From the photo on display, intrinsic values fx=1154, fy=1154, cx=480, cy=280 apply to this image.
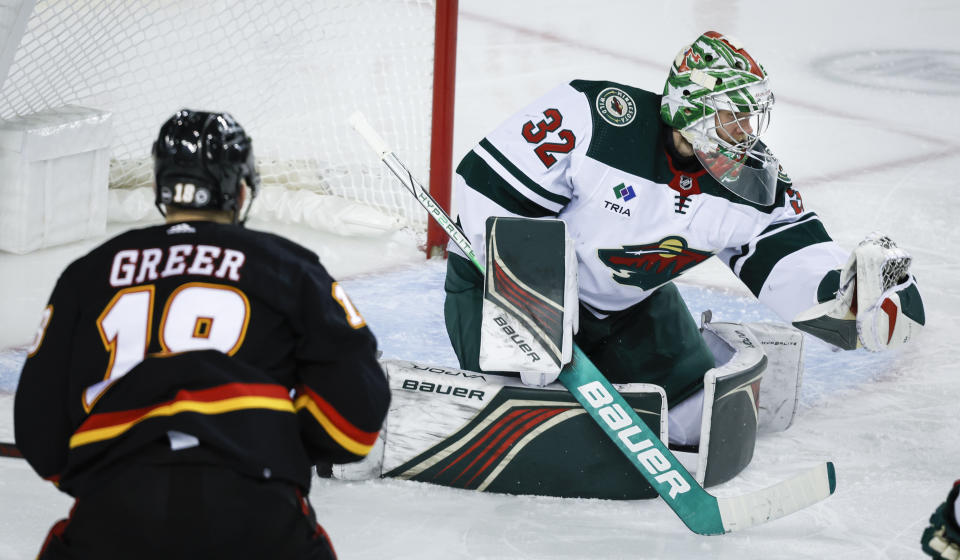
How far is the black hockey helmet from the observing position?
1359mm

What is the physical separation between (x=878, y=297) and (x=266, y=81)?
2957mm

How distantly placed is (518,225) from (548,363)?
0.90 feet

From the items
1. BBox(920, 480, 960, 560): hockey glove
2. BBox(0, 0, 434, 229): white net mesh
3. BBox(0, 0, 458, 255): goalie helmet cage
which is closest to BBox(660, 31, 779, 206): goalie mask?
BBox(920, 480, 960, 560): hockey glove

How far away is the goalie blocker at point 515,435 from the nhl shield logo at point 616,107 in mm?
548

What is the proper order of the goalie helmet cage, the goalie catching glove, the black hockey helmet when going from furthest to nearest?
1. the goalie helmet cage
2. the goalie catching glove
3. the black hockey helmet

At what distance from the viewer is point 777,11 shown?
7.19m

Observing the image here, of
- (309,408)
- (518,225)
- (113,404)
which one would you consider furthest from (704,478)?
(113,404)

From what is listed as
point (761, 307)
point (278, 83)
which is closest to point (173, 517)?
point (761, 307)

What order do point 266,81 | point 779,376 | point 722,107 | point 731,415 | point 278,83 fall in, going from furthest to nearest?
point 278,83 < point 266,81 < point 779,376 < point 731,415 < point 722,107

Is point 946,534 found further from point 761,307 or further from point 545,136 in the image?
point 761,307

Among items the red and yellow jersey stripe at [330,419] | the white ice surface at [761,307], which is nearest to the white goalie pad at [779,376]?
the white ice surface at [761,307]

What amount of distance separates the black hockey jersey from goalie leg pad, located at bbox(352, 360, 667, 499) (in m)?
0.95

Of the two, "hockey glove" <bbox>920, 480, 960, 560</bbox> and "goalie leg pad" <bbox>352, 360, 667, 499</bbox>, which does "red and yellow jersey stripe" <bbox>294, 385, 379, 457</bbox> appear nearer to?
"hockey glove" <bbox>920, 480, 960, 560</bbox>

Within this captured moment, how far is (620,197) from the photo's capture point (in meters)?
2.37
